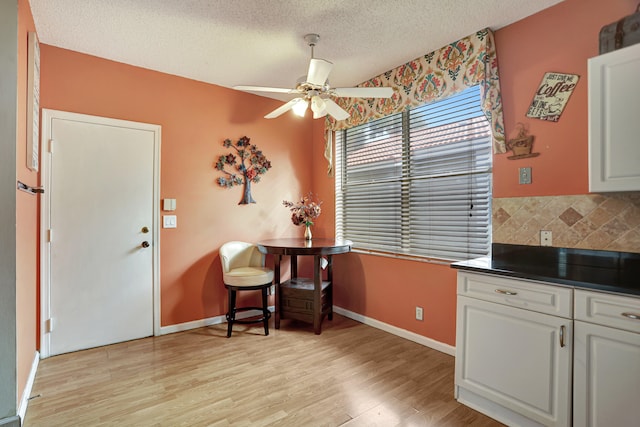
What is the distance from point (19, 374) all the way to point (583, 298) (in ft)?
10.1

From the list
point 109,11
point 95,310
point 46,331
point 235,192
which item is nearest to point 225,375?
point 95,310

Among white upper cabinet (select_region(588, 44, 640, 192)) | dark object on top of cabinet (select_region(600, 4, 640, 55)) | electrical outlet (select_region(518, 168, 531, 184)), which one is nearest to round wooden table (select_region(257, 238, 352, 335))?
electrical outlet (select_region(518, 168, 531, 184))

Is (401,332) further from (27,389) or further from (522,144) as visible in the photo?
(27,389)

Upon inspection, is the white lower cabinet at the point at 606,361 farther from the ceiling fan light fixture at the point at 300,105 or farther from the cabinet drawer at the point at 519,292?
the ceiling fan light fixture at the point at 300,105

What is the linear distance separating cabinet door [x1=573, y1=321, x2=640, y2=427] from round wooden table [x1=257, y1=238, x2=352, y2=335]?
1.86 metres

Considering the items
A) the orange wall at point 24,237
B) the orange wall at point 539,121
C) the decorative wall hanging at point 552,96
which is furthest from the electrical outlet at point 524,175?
the orange wall at point 24,237

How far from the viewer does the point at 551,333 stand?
5.23ft

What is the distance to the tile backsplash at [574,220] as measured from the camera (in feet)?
5.84

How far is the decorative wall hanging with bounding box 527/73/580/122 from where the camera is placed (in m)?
2.02

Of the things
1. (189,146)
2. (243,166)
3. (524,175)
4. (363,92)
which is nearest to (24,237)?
(189,146)

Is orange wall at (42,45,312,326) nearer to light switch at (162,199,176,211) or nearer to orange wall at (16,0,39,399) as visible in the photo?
light switch at (162,199,176,211)

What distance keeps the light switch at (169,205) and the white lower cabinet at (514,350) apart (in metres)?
2.63

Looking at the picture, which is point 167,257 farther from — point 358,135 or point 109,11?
point 358,135

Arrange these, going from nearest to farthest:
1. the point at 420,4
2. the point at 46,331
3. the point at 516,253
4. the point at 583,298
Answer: the point at 583,298
the point at 420,4
the point at 516,253
the point at 46,331
